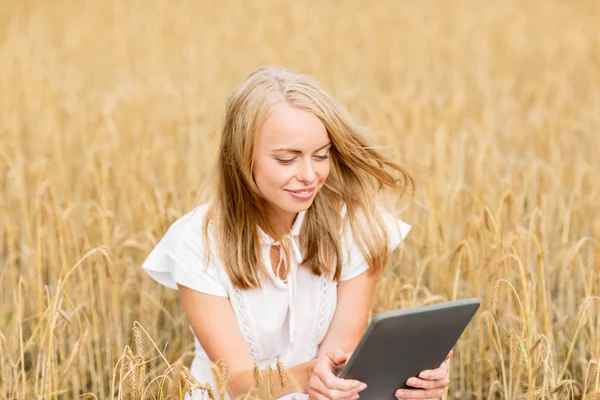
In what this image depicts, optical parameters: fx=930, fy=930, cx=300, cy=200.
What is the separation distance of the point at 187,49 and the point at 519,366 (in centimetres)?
392

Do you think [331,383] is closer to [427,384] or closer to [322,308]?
[427,384]

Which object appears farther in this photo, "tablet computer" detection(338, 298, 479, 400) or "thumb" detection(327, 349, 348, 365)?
"thumb" detection(327, 349, 348, 365)

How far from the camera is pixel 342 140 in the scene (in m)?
2.06

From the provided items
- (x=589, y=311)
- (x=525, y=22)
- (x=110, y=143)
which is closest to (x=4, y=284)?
(x=110, y=143)

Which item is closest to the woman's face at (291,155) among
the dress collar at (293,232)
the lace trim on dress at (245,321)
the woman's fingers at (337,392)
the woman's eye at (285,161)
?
the woman's eye at (285,161)

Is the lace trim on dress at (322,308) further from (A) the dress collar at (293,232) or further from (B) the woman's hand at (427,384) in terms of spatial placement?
(B) the woman's hand at (427,384)

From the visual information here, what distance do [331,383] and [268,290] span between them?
400mm

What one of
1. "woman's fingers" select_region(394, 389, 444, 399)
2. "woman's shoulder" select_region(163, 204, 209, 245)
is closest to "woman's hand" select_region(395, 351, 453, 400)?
"woman's fingers" select_region(394, 389, 444, 399)

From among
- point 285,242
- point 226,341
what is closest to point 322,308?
point 285,242

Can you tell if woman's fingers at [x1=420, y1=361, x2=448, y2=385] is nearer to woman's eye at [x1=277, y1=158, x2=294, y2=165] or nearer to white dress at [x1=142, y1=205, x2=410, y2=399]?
white dress at [x1=142, y1=205, x2=410, y2=399]

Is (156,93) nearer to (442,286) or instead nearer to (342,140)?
(442,286)

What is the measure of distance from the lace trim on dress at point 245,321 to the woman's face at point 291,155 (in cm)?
26

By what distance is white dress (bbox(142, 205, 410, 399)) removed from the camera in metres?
2.10

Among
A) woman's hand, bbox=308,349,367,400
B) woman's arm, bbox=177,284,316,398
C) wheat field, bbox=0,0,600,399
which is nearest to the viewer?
woman's hand, bbox=308,349,367,400
